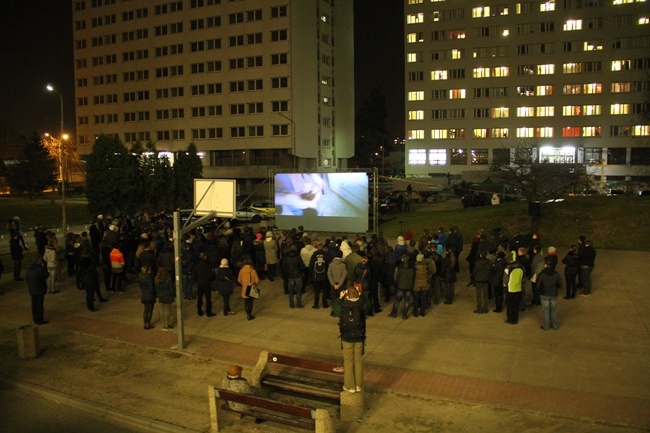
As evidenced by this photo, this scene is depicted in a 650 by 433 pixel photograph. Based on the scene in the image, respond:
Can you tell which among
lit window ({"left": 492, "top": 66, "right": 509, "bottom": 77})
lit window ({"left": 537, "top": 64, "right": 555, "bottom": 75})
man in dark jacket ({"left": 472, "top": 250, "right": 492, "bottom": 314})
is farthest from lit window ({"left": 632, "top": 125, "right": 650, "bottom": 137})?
man in dark jacket ({"left": 472, "top": 250, "right": 492, "bottom": 314})

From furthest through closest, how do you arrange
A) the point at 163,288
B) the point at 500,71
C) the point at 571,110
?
the point at 500,71
the point at 571,110
the point at 163,288

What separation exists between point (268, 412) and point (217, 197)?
6.72m

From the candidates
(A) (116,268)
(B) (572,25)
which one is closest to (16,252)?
(A) (116,268)

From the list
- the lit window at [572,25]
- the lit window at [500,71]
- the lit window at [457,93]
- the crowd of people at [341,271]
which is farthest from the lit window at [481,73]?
the crowd of people at [341,271]

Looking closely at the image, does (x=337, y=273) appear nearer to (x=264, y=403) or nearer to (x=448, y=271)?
(x=448, y=271)

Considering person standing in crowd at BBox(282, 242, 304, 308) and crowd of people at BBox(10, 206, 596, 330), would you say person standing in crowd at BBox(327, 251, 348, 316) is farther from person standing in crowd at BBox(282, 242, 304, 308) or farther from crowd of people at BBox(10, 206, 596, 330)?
person standing in crowd at BBox(282, 242, 304, 308)

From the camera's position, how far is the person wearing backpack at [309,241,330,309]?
49.0ft

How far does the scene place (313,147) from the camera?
74875 mm

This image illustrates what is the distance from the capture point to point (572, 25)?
80500mm

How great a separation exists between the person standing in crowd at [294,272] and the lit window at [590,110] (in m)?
78.4

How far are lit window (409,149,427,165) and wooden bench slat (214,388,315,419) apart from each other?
85369mm

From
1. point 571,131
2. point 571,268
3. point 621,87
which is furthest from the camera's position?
point 571,131

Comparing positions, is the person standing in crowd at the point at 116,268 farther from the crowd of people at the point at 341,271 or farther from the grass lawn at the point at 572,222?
the grass lawn at the point at 572,222

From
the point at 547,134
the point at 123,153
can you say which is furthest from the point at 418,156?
the point at 123,153
